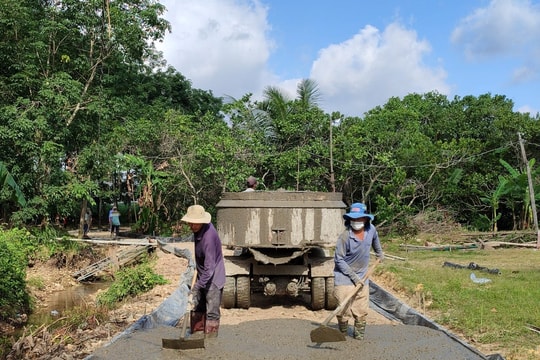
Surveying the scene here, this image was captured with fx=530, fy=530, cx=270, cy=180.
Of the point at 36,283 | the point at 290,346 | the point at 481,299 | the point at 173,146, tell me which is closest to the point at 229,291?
the point at 290,346

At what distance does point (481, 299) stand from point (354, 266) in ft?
12.0

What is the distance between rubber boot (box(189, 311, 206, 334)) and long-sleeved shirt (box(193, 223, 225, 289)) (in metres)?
0.45

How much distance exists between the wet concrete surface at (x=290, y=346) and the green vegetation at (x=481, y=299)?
79 cm

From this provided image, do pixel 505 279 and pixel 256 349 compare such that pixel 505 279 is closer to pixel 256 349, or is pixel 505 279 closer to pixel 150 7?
pixel 256 349

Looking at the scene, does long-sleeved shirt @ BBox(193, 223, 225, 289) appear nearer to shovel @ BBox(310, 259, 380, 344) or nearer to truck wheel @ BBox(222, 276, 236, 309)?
shovel @ BBox(310, 259, 380, 344)

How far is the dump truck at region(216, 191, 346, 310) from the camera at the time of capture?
836 cm

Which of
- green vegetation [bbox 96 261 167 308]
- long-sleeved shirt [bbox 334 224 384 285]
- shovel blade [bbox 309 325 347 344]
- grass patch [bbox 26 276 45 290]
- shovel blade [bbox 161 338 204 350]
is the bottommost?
grass patch [bbox 26 276 45 290]

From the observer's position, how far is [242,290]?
28.7 ft

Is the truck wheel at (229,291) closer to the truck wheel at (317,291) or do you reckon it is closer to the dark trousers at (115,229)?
the truck wheel at (317,291)

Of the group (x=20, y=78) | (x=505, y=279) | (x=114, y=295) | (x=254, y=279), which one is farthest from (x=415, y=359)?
(x=20, y=78)

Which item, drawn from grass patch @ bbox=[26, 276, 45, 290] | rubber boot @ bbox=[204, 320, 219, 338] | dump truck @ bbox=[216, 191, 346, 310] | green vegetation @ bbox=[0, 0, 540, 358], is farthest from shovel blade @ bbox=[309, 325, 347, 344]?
grass patch @ bbox=[26, 276, 45, 290]

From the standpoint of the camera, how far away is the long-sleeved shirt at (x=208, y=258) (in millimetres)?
6281

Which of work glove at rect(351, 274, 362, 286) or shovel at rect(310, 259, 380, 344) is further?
work glove at rect(351, 274, 362, 286)

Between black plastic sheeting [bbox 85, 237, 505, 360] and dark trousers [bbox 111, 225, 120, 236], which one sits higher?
dark trousers [bbox 111, 225, 120, 236]
